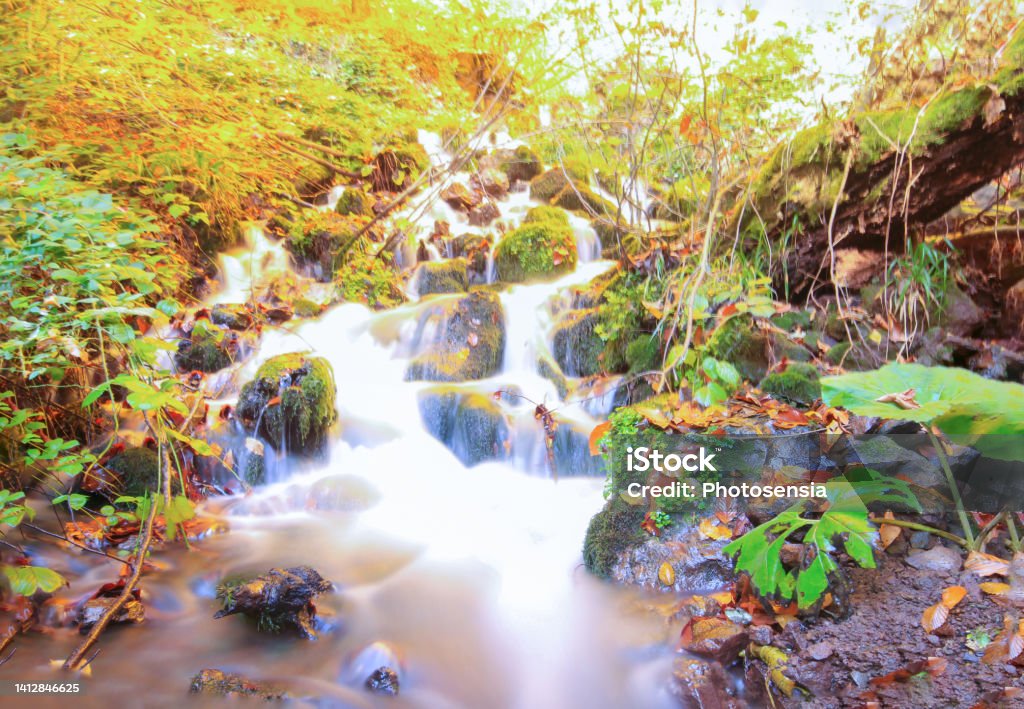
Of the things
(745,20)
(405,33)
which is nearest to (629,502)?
(745,20)

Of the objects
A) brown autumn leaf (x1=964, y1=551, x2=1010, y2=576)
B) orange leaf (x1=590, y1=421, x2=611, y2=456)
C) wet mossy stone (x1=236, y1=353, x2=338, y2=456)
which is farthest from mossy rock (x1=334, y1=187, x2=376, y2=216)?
brown autumn leaf (x1=964, y1=551, x2=1010, y2=576)

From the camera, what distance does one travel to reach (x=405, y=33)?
582 cm

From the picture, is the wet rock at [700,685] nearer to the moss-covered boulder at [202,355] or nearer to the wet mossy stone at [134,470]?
the wet mossy stone at [134,470]

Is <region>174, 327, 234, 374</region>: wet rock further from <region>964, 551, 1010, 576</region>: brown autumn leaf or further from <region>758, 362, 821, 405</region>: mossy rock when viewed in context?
<region>964, 551, 1010, 576</region>: brown autumn leaf

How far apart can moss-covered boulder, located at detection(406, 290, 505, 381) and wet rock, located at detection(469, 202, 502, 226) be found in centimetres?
245

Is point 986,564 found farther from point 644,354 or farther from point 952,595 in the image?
point 644,354

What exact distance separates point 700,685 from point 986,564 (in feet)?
3.36

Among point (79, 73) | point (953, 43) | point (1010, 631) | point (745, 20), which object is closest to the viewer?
point (1010, 631)

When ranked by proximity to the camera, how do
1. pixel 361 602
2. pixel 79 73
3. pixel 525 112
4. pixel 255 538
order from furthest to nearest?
1. pixel 525 112
2. pixel 79 73
3. pixel 255 538
4. pixel 361 602

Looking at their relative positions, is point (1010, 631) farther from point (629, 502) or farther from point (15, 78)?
point (15, 78)

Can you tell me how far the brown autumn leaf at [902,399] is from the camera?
1504 mm

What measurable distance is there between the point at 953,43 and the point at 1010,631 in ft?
11.8

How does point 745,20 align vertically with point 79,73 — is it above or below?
above

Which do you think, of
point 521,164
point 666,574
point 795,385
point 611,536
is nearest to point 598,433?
point 611,536
